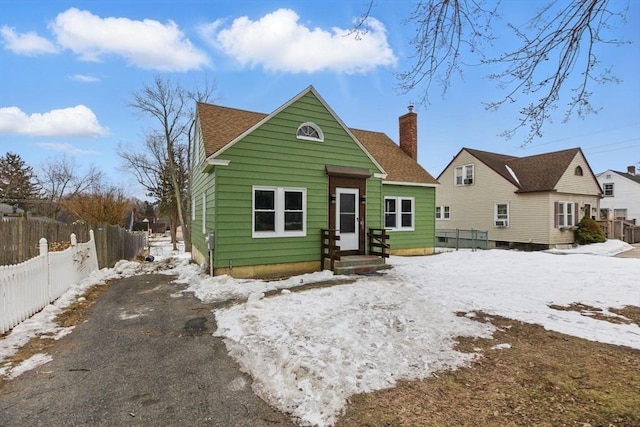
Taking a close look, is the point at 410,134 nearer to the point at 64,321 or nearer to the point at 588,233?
the point at 588,233

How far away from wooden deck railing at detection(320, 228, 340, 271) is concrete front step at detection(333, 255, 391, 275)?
0.25 metres

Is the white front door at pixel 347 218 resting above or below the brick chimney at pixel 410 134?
below

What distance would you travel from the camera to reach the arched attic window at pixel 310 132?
32.8 ft

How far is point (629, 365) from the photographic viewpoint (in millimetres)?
3904

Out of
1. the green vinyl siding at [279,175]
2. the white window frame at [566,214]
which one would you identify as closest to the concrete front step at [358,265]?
the green vinyl siding at [279,175]

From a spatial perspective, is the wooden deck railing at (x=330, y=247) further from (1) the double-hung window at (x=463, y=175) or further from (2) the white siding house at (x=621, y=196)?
(2) the white siding house at (x=621, y=196)

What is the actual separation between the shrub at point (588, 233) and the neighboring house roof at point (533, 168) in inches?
141

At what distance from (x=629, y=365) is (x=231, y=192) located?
27.3 ft

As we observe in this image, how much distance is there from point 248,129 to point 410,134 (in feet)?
32.5

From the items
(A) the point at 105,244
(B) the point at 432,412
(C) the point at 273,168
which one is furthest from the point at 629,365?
(A) the point at 105,244

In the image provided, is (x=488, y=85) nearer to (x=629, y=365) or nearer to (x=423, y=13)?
(x=423, y=13)

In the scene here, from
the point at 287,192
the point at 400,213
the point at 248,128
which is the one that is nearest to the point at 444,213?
the point at 400,213

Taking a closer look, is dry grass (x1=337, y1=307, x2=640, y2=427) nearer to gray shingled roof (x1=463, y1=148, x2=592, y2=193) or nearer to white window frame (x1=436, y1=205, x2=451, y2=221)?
gray shingled roof (x1=463, y1=148, x2=592, y2=193)

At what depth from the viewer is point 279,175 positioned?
9562 mm
